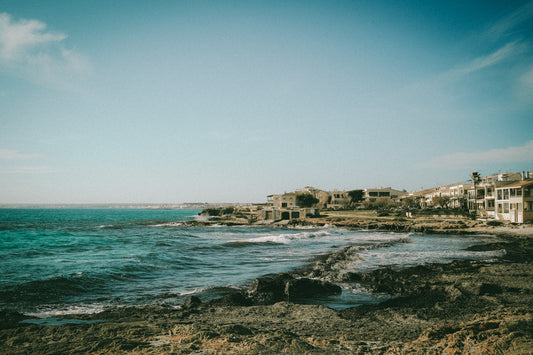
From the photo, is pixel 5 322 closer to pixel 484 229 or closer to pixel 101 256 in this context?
pixel 101 256

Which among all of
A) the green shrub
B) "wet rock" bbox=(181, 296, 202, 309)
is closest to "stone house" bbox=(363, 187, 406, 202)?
the green shrub

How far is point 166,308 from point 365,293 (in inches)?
Result: 294

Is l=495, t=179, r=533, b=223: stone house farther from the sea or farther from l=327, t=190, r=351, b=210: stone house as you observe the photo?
l=327, t=190, r=351, b=210: stone house

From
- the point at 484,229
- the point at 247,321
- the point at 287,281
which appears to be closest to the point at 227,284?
the point at 287,281

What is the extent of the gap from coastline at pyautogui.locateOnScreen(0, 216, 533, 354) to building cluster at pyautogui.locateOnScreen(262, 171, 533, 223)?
3803 centimetres

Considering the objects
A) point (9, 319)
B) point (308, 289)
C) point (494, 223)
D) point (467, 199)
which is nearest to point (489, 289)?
point (308, 289)

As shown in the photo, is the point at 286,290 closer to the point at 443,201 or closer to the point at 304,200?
the point at 443,201

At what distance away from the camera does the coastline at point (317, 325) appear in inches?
257

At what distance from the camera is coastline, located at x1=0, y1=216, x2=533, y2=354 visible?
6.54 metres

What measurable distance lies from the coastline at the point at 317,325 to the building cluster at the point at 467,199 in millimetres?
38031

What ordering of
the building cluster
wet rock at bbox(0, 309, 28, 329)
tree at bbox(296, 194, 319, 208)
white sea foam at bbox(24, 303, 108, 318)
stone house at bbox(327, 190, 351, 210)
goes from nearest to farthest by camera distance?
wet rock at bbox(0, 309, 28, 329) < white sea foam at bbox(24, 303, 108, 318) < the building cluster < tree at bbox(296, 194, 319, 208) < stone house at bbox(327, 190, 351, 210)

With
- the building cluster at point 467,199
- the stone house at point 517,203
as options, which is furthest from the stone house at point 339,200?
the stone house at point 517,203

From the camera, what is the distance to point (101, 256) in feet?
80.5

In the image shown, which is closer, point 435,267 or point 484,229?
point 435,267
